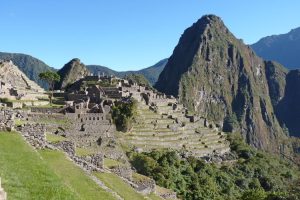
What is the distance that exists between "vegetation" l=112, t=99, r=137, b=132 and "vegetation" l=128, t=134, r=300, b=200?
221 inches

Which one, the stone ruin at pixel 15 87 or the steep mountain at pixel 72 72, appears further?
the steep mountain at pixel 72 72

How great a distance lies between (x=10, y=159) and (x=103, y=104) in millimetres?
46638

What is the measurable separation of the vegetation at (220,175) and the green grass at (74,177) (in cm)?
2661

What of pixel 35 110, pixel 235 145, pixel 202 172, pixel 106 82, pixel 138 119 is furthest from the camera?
pixel 235 145

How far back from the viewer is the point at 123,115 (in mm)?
57531

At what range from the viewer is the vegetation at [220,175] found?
46625mm

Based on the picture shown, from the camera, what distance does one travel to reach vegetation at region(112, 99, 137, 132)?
189 ft

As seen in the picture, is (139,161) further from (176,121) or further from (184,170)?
(176,121)

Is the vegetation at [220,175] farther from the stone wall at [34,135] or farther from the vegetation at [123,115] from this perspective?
the stone wall at [34,135]

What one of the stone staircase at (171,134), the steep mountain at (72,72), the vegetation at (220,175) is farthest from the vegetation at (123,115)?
the steep mountain at (72,72)

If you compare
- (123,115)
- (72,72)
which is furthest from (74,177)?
(72,72)

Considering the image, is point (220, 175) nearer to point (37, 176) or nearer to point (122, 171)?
point (122, 171)

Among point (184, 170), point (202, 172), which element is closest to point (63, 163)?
point (184, 170)

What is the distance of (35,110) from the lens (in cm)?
4684
